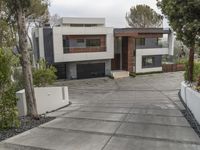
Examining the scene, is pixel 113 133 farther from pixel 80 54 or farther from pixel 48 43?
pixel 80 54

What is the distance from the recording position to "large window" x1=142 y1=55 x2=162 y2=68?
39.1 metres

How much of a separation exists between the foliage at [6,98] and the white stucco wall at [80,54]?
23299mm

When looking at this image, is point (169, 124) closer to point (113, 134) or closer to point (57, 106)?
point (113, 134)

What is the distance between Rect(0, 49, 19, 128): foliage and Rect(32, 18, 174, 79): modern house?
2330 cm

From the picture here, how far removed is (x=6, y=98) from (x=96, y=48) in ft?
86.7

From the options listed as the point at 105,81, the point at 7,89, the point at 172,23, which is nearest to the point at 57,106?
the point at 7,89

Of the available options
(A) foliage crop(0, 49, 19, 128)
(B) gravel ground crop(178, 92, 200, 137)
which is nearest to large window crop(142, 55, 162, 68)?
(B) gravel ground crop(178, 92, 200, 137)

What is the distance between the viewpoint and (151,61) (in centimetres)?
3978

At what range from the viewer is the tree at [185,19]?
8.37 meters

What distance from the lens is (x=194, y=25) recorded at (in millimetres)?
8328

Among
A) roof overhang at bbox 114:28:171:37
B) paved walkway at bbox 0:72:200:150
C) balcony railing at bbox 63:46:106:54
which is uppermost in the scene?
roof overhang at bbox 114:28:171:37

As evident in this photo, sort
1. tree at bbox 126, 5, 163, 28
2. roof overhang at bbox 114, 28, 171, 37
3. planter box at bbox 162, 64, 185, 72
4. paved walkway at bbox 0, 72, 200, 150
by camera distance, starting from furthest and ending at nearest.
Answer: tree at bbox 126, 5, 163, 28, planter box at bbox 162, 64, 185, 72, roof overhang at bbox 114, 28, 171, 37, paved walkway at bbox 0, 72, 200, 150

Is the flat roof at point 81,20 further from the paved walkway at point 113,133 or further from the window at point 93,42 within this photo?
the paved walkway at point 113,133

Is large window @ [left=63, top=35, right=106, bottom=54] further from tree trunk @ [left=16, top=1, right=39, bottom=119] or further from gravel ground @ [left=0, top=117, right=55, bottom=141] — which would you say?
gravel ground @ [left=0, top=117, right=55, bottom=141]
